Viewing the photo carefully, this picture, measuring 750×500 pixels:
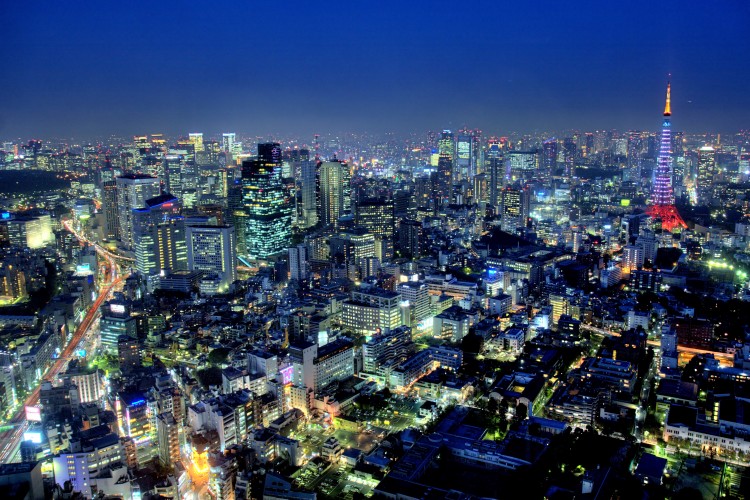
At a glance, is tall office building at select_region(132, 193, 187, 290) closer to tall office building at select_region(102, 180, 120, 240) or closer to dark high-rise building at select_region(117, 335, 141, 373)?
tall office building at select_region(102, 180, 120, 240)

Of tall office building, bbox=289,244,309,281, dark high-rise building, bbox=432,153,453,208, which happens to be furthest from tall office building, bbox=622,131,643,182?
tall office building, bbox=289,244,309,281

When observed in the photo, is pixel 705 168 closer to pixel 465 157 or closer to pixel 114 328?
pixel 465 157

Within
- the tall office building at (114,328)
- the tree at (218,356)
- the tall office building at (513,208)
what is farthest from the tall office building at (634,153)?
the tall office building at (114,328)

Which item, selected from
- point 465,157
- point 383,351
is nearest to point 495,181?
point 465,157

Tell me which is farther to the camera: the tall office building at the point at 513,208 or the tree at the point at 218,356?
the tall office building at the point at 513,208

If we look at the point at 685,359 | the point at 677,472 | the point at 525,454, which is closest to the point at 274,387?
the point at 525,454

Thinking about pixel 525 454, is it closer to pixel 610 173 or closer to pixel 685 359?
pixel 685 359

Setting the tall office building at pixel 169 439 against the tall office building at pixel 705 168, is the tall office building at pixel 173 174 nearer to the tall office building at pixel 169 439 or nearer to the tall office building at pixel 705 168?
the tall office building at pixel 169 439
